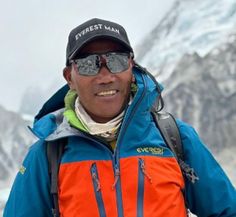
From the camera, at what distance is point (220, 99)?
30.6 m

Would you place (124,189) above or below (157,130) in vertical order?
below

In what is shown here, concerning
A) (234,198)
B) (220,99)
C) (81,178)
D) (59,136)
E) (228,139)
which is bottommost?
(228,139)

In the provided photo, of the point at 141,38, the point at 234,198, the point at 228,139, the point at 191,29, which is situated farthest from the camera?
the point at 141,38

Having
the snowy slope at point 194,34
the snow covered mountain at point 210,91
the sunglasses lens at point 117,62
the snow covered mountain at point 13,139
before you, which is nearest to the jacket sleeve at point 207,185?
the sunglasses lens at point 117,62

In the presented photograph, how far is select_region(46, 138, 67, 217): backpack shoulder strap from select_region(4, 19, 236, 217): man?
18 mm

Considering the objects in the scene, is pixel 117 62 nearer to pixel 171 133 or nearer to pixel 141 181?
pixel 171 133

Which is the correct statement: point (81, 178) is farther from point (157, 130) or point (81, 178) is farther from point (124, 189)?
point (157, 130)

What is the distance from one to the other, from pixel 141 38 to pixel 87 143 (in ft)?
206

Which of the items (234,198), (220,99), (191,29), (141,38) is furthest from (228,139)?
(141,38)

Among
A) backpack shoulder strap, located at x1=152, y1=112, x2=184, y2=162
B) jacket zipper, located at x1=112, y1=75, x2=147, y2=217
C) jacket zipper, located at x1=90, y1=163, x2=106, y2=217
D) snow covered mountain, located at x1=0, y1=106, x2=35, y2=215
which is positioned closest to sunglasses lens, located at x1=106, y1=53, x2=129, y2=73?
jacket zipper, located at x1=112, y1=75, x2=147, y2=217

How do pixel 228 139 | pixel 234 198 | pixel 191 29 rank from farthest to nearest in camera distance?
pixel 191 29, pixel 228 139, pixel 234 198

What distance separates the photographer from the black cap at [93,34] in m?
2.27

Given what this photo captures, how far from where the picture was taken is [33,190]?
7.69ft

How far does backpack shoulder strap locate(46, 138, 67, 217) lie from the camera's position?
2.31m
